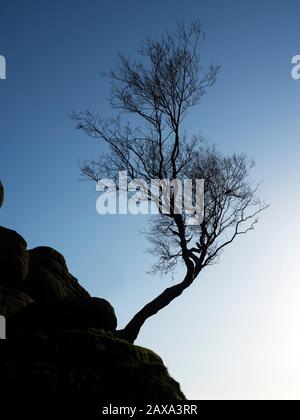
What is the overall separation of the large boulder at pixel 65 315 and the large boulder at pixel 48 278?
621cm

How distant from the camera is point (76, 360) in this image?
16.0 m

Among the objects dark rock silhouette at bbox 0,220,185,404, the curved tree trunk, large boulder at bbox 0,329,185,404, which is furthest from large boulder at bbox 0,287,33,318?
large boulder at bbox 0,329,185,404

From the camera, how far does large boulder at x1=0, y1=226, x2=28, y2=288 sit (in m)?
25.2

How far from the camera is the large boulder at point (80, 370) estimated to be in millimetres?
14578

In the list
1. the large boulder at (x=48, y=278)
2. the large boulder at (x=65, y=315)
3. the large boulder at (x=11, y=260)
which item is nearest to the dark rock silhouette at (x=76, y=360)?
the large boulder at (x=65, y=315)

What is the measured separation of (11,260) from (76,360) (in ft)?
35.2

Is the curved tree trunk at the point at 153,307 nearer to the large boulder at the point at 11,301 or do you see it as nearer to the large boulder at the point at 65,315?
the large boulder at the point at 65,315

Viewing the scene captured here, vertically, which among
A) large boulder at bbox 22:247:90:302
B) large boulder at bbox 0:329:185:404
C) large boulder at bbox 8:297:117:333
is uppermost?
large boulder at bbox 22:247:90:302

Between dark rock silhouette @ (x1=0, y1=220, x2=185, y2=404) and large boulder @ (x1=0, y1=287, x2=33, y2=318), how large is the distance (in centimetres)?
42

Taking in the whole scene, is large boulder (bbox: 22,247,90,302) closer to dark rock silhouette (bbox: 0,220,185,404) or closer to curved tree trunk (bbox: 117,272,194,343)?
dark rock silhouette (bbox: 0,220,185,404)

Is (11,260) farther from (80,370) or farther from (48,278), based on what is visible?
(80,370)

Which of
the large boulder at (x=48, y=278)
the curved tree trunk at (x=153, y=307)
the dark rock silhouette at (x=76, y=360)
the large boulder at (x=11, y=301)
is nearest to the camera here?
the dark rock silhouette at (x=76, y=360)
